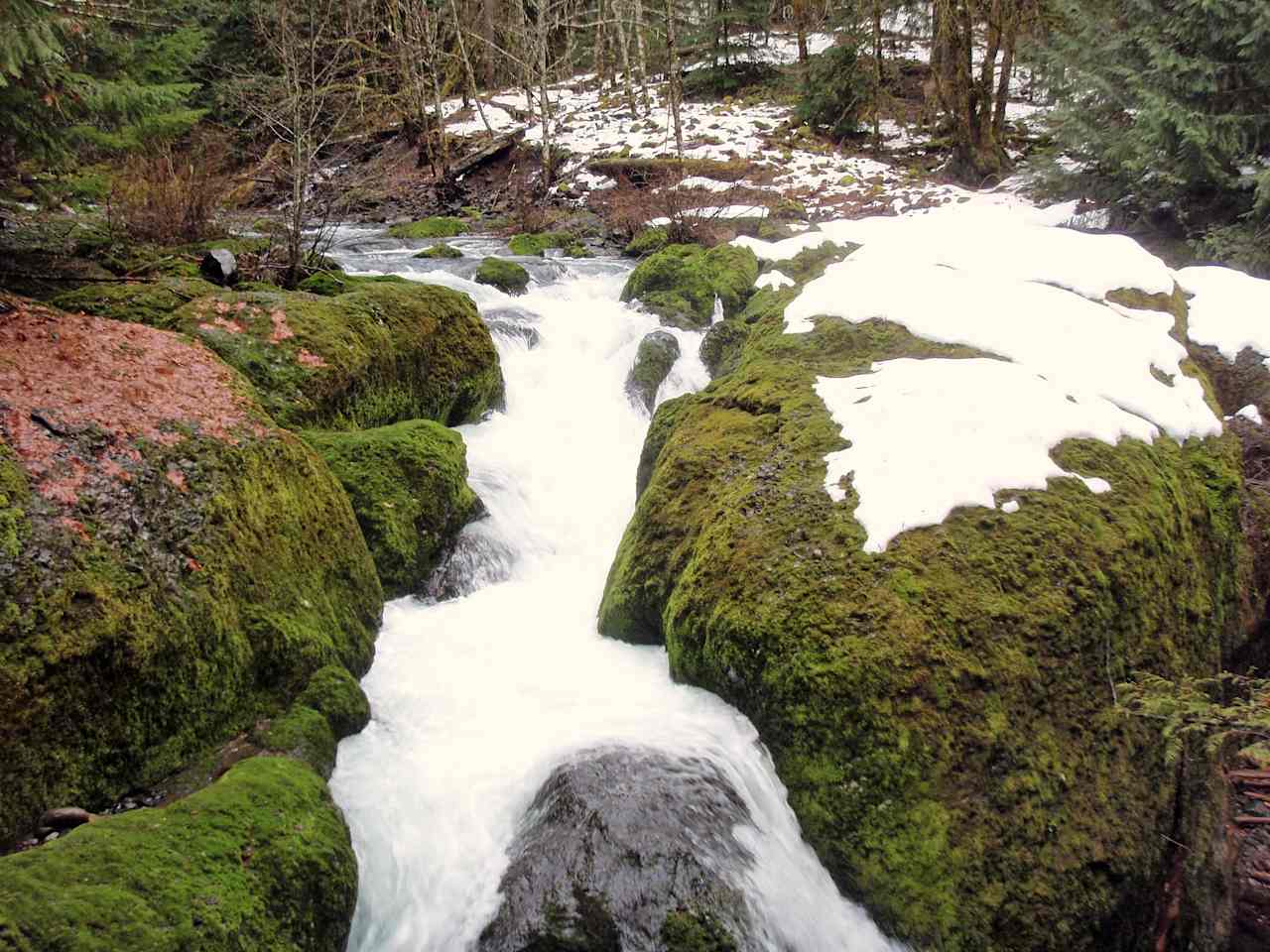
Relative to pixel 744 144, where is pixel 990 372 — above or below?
below

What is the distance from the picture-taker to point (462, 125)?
25.3 metres

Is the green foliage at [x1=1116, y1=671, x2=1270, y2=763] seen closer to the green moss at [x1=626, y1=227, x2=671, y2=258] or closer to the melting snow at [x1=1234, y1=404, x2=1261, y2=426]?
the melting snow at [x1=1234, y1=404, x2=1261, y2=426]

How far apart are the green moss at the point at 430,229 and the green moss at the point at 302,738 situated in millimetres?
13596

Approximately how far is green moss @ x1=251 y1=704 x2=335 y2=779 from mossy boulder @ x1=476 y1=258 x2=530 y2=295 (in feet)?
26.1

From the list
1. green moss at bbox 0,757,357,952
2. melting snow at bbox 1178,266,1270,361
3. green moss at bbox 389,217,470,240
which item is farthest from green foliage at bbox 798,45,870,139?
green moss at bbox 0,757,357,952

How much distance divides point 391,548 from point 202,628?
1.83 m

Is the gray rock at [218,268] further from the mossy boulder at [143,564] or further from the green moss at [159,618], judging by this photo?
the green moss at [159,618]

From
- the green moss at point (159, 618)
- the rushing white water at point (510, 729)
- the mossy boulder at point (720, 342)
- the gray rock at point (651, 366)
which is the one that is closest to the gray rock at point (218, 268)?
the rushing white water at point (510, 729)

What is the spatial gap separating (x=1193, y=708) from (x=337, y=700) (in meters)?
3.74

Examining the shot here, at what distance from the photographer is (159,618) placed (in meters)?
3.26

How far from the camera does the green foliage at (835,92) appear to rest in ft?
68.6

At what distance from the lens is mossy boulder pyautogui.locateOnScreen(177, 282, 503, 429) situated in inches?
221

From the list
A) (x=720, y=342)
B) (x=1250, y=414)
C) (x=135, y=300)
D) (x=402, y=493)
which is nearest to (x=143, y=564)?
(x=402, y=493)

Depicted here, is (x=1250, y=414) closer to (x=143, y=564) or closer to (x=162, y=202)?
(x=143, y=564)
